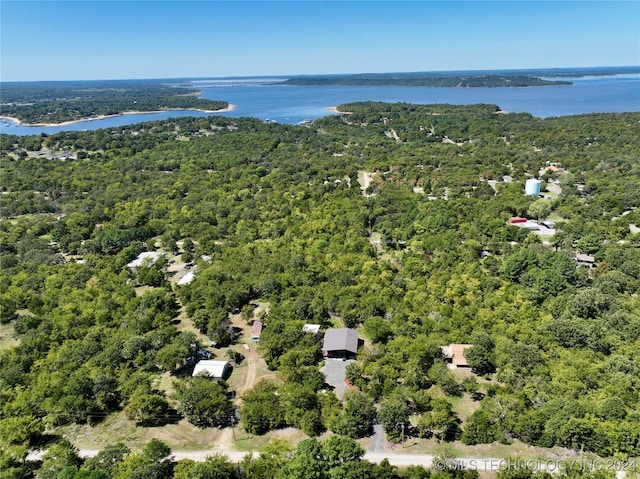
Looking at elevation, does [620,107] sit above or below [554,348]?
above

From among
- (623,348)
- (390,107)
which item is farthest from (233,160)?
(390,107)

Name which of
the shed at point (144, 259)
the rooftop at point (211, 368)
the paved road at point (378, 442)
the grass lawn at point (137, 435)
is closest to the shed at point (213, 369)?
the rooftop at point (211, 368)

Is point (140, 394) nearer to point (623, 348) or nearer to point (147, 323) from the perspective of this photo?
point (147, 323)

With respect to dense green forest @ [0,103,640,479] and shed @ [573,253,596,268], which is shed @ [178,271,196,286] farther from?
shed @ [573,253,596,268]

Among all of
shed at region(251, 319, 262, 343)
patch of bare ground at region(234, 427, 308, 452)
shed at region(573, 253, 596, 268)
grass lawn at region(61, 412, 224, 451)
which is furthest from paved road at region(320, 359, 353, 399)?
shed at region(573, 253, 596, 268)

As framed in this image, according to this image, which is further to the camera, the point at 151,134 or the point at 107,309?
the point at 151,134

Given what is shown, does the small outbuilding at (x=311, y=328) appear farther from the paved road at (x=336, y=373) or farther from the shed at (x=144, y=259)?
the shed at (x=144, y=259)
